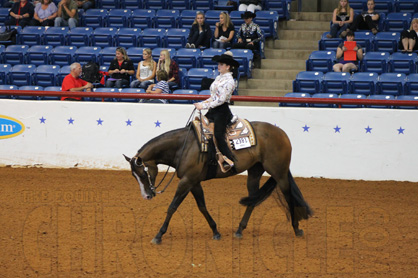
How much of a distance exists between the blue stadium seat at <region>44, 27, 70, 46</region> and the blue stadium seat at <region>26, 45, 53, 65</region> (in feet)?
1.88

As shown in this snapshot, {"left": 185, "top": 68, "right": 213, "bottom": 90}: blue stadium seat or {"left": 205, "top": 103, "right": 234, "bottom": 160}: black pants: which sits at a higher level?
{"left": 205, "top": 103, "right": 234, "bottom": 160}: black pants

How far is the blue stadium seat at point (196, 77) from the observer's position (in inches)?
601

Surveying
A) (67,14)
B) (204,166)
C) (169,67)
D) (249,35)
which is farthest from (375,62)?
(67,14)

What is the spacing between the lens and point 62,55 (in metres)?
17.2

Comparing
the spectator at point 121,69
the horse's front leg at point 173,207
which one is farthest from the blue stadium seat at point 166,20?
the horse's front leg at point 173,207

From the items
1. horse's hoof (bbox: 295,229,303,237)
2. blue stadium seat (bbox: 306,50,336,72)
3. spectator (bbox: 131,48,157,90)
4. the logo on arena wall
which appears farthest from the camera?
blue stadium seat (bbox: 306,50,336,72)

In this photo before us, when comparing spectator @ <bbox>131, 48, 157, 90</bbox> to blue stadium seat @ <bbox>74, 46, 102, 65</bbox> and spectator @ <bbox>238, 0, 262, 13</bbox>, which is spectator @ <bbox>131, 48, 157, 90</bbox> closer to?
blue stadium seat @ <bbox>74, 46, 102, 65</bbox>

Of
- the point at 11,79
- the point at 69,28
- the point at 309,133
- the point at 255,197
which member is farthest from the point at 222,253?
the point at 69,28

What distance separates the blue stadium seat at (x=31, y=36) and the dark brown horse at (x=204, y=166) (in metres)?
11.1

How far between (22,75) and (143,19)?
13.7ft

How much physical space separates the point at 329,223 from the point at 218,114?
8.12 feet

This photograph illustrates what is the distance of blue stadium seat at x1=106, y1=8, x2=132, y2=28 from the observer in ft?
61.6

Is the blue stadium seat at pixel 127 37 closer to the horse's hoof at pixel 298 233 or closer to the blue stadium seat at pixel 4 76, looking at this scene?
the blue stadium seat at pixel 4 76

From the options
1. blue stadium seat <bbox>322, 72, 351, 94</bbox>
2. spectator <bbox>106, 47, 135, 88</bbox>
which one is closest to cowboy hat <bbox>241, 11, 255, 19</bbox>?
blue stadium seat <bbox>322, 72, 351, 94</bbox>
